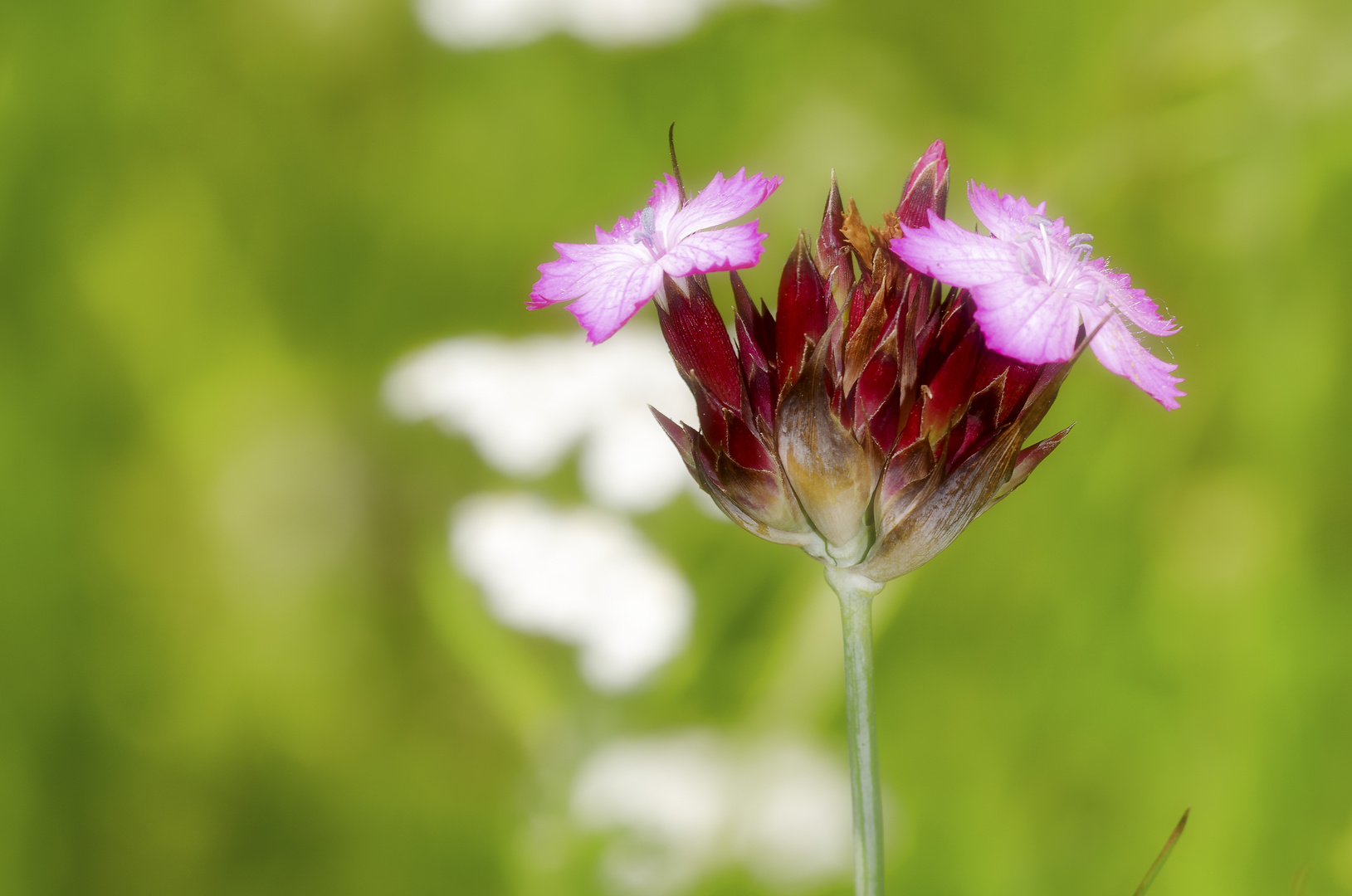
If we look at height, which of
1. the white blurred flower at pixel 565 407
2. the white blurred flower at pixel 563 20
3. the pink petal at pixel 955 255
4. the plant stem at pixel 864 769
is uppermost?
the white blurred flower at pixel 563 20

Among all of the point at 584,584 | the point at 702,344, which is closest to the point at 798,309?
the point at 702,344

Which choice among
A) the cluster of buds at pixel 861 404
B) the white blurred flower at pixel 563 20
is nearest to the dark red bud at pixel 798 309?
the cluster of buds at pixel 861 404

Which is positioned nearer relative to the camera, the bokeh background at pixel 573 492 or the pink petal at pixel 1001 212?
the pink petal at pixel 1001 212

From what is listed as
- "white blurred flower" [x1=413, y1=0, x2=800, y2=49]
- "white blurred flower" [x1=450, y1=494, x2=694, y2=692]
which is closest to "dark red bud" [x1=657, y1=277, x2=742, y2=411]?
"white blurred flower" [x1=450, y1=494, x2=694, y2=692]

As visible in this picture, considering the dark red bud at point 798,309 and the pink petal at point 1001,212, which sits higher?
the pink petal at point 1001,212

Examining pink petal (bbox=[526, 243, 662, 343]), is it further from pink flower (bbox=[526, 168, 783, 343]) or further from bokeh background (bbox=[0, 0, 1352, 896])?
bokeh background (bbox=[0, 0, 1352, 896])

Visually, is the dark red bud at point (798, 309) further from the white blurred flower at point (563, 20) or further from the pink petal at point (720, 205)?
the white blurred flower at point (563, 20)

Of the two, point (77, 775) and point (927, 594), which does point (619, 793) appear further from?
point (77, 775)
